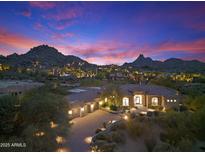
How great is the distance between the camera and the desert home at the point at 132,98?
11391mm

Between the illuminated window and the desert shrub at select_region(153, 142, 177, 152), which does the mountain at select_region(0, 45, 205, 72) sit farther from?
the desert shrub at select_region(153, 142, 177, 152)

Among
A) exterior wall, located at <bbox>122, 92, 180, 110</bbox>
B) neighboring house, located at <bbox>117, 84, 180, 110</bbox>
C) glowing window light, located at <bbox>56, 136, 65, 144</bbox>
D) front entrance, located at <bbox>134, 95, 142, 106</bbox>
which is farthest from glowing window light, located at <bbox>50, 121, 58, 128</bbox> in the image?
front entrance, located at <bbox>134, 95, 142, 106</bbox>

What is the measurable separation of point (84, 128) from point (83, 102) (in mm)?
2469

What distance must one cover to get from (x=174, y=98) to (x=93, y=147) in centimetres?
655

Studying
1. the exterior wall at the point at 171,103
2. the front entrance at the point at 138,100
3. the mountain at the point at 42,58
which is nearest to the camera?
the mountain at the point at 42,58

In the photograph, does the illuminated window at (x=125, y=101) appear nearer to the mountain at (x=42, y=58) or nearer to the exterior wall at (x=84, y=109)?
the exterior wall at (x=84, y=109)

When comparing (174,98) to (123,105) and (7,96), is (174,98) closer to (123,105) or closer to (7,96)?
(123,105)

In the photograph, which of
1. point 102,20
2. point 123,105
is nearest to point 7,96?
point 102,20

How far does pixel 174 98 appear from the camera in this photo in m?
11.5

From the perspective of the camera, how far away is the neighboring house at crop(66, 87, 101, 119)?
35.2ft

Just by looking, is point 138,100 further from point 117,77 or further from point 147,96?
point 117,77

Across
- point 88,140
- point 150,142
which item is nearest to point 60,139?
point 88,140

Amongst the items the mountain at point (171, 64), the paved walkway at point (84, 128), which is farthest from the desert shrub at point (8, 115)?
the mountain at point (171, 64)

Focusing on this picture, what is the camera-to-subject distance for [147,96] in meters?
12.9
